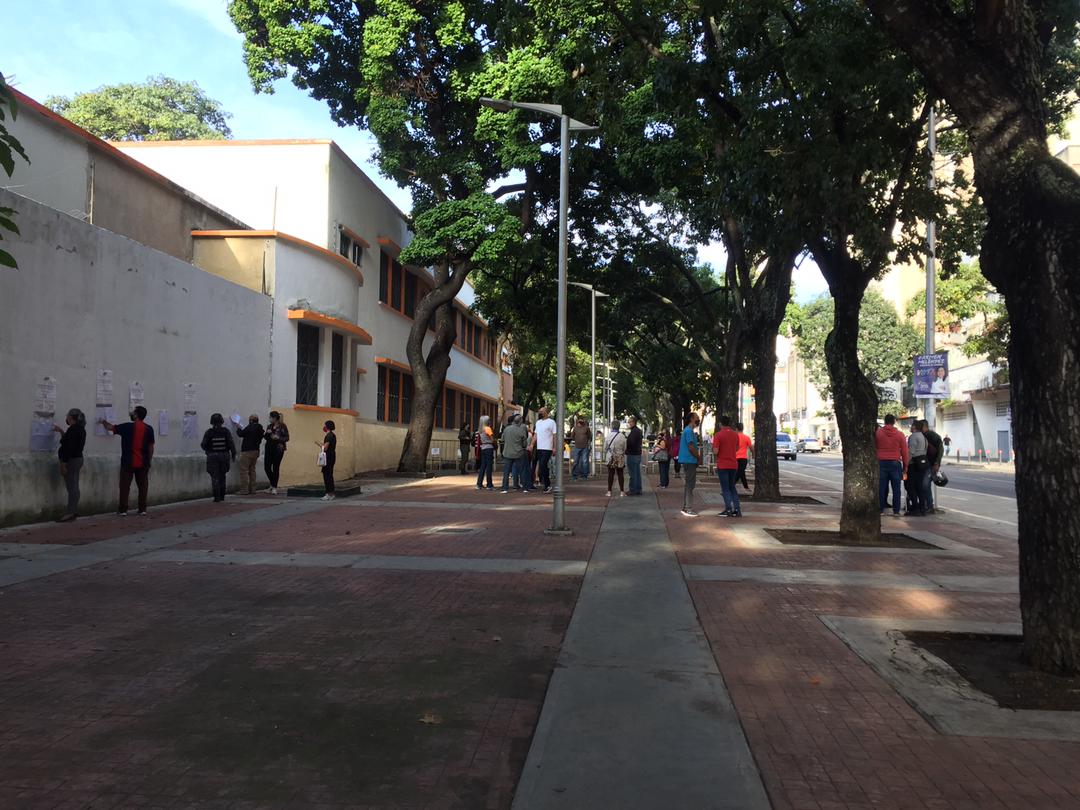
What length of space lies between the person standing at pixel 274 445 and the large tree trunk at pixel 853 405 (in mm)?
10908

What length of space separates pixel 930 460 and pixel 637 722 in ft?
42.0

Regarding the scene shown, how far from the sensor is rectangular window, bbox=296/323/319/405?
62.5ft

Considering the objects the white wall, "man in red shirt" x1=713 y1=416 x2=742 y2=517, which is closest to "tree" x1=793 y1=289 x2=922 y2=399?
the white wall

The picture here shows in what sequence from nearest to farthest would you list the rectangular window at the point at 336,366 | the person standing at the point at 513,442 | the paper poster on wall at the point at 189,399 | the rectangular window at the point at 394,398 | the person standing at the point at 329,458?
the paper poster on wall at the point at 189,399 < the person standing at the point at 329,458 < the person standing at the point at 513,442 < the rectangular window at the point at 336,366 < the rectangular window at the point at 394,398

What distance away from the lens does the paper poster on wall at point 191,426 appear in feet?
49.6

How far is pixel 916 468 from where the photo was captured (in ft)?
50.0

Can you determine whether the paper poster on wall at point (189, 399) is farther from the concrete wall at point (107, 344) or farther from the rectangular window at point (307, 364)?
the rectangular window at point (307, 364)

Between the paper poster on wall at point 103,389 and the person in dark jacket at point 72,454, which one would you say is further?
the paper poster on wall at point 103,389

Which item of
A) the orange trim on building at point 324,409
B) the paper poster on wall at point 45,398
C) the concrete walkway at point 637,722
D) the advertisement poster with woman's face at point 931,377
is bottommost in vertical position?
the concrete walkway at point 637,722

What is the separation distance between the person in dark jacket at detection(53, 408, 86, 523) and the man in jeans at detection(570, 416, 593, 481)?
41.7ft

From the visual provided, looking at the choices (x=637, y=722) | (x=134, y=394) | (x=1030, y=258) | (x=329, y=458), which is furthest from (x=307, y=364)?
(x=1030, y=258)

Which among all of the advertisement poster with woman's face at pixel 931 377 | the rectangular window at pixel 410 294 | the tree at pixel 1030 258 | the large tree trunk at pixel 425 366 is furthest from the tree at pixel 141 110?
the tree at pixel 1030 258

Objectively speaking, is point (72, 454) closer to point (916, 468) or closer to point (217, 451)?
point (217, 451)

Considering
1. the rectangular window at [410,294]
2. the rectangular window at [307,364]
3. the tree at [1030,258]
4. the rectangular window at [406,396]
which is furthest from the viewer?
the rectangular window at [410,294]
